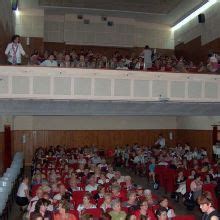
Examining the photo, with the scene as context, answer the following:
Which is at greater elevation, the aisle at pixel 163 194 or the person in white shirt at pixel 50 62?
the person in white shirt at pixel 50 62

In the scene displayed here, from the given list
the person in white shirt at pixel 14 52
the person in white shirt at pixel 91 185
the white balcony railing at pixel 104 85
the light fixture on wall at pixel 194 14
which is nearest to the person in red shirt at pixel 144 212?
the person in white shirt at pixel 91 185

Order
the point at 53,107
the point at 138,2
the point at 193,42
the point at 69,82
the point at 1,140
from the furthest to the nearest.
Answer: the point at 193,42
the point at 138,2
the point at 1,140
the point at 53,107
the point at 69,82

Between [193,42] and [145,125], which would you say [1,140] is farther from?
[193,42]

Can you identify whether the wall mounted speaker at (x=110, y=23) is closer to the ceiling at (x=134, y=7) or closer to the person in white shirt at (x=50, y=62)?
the ceiling at (x=134, y=7)

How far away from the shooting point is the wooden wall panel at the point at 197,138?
755 inches

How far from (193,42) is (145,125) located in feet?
19.0

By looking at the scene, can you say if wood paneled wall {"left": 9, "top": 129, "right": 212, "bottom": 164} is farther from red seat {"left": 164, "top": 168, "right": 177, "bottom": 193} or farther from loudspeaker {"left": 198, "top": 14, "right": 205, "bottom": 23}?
red seat {"left": 164, "top": 168, "right": 177, "bottom": 193}

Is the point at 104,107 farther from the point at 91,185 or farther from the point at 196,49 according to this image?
the point at 196,49

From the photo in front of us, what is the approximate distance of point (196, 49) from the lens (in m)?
20.0

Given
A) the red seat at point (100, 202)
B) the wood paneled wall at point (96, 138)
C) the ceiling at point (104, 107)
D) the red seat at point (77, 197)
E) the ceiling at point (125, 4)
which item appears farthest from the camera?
the wood paneled wall at point (96, 138)

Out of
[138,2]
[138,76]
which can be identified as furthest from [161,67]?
[138,2]

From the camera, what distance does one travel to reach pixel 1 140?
16172 millimetres

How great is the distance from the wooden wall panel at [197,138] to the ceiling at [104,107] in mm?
4380

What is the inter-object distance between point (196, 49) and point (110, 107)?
8711 millimetres
